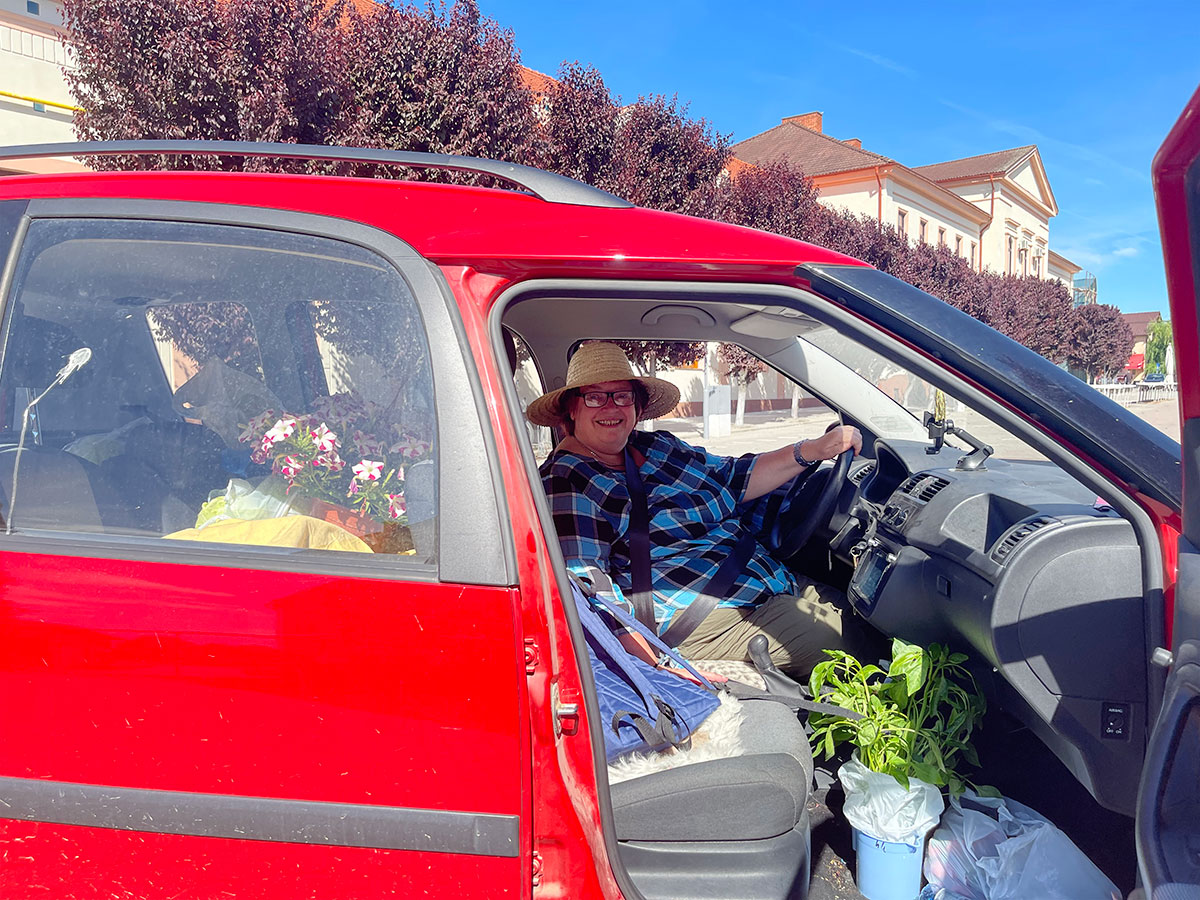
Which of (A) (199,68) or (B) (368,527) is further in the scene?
(A) (199,68)

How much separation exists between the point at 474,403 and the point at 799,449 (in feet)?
6.25

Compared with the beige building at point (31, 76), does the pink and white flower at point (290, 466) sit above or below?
below

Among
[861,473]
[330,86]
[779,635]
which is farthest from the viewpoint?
[330,86]

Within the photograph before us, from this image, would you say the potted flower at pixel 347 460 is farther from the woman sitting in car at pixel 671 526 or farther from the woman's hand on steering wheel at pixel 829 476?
the woman's hand on steering wheel at pixel 829 476

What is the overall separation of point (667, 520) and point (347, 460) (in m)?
1.65

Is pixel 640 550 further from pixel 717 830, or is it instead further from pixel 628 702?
pixel 717 830

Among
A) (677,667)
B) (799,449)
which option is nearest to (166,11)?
(799,449)

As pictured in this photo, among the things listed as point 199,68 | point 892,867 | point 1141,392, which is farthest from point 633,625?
point 1141,392

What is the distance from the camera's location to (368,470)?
1.45 metres

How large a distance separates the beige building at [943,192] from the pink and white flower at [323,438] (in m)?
22.9

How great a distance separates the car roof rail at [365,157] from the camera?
Answer: 5.44 feet

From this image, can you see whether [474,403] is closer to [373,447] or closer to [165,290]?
[373,447]

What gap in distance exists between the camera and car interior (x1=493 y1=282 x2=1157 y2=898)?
1540mm

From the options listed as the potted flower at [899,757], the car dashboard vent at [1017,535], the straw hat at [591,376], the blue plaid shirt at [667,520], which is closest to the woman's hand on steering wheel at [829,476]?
the blue plaid shirt at [667,520]
